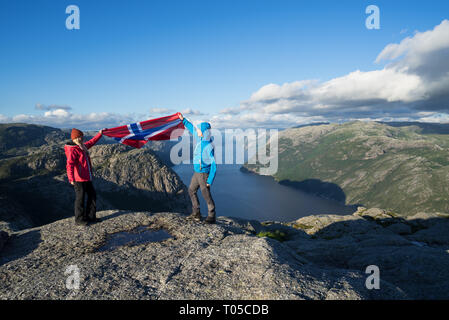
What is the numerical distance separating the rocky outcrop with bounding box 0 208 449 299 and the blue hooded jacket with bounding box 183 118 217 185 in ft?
10.1

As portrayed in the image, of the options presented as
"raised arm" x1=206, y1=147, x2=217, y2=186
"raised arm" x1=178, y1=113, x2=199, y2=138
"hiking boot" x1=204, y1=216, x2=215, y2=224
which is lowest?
"hiking boot" x1=204, y1=216, x2=215, y2=224

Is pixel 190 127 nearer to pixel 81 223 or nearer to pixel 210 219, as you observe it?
pixel 210 219

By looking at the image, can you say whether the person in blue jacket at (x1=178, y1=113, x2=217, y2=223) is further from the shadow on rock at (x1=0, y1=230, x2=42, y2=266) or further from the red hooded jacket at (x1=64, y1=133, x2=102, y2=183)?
the shadow on rock at (x1=0, y1=230, x2=42, y2=266)

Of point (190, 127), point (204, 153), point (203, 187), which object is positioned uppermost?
point (190, 127)

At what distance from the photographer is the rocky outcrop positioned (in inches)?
275

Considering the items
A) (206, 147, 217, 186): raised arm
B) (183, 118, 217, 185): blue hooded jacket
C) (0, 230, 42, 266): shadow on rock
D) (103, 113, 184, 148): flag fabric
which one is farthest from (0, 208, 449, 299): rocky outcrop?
(103, 113, 184, 148): flag fabric

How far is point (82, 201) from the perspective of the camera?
11969mm

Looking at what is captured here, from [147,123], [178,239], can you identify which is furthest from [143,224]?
[147,123]

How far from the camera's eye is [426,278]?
11219 mm

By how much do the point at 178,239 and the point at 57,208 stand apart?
16741cm

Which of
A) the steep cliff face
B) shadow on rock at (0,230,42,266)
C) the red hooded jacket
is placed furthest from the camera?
the steep cliff face

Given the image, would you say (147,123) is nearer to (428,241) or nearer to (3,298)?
(3,298)

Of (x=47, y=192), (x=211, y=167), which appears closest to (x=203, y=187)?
(x=211, y=167)

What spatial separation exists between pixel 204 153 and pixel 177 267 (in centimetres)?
543
